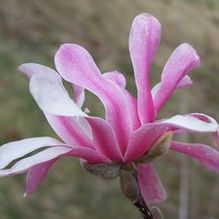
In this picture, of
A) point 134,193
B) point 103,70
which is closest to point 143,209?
point 134,193

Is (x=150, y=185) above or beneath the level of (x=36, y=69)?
beneath

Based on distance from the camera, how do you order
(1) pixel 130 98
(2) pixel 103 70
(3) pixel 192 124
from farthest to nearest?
(2) pixel 103 70 → (1) pixel 130 98 → (3) pixel 192 124

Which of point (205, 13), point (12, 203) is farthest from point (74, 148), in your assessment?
point (205, 13)

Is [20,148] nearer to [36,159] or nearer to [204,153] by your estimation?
[36,159]

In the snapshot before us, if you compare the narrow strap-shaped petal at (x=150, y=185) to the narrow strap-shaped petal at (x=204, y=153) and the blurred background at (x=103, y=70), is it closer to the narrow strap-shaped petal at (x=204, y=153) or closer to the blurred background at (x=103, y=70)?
the narrow strap-shaped petal at (x=204, y=153)

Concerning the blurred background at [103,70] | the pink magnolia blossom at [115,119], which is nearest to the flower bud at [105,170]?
the pink magnolia blossom at [115,119]

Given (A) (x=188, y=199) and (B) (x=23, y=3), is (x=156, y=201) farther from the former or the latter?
(B) (x=23, y=3)
